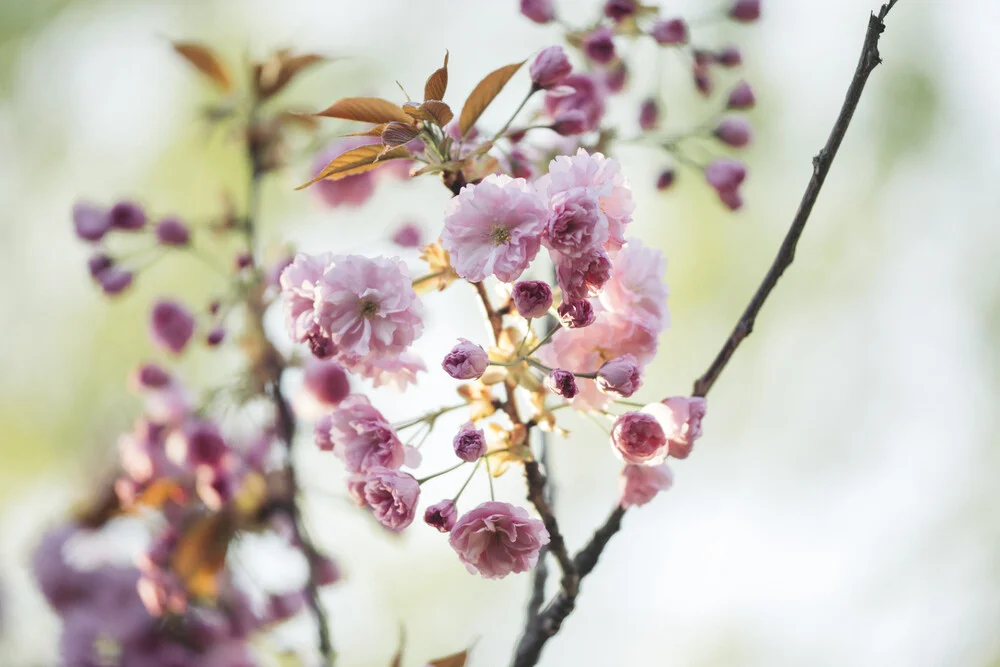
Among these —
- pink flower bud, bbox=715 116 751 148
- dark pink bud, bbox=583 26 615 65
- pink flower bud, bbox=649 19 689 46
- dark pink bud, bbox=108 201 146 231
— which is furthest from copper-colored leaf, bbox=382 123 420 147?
dark pink bud, bbox=108 201 146 231

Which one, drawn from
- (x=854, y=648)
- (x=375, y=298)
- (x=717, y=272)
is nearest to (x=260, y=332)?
(x=375, y=298)

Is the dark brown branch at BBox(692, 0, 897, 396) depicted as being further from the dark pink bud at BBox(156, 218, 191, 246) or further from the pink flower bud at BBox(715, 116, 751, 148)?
the dark pink bud at BBox(156, 218, 191, 246)

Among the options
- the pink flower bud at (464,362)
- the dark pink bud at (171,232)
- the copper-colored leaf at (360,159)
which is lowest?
the dark pink bud at (171,232)

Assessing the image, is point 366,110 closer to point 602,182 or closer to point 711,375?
point 602,182

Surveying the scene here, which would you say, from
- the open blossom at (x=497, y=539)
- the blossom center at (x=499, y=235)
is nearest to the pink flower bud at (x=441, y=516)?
the open blossom at (x=497, y=539)

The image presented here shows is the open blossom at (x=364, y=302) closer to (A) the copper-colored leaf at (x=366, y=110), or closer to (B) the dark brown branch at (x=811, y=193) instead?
(A) the copper-colored leaf at (x=366, y=110)

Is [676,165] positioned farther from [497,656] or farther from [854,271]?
[854,271]

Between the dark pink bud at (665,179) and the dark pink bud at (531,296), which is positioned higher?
the dark pink bud at (531,296)
